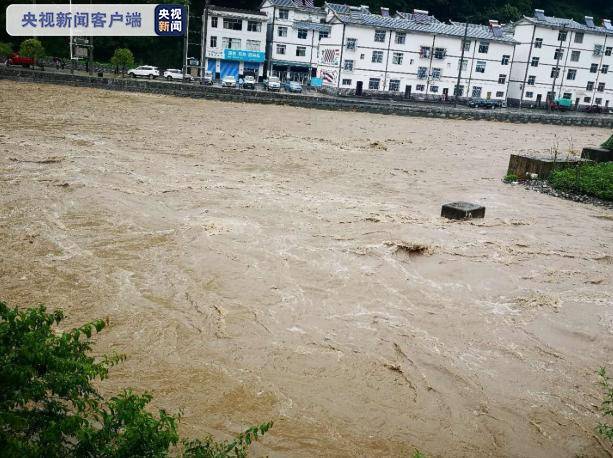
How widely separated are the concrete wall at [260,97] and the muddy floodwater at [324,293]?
20.1 meters

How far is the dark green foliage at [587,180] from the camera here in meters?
16.0

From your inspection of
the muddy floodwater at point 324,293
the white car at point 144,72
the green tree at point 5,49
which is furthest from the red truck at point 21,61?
the muddy floodwater at point 324,293

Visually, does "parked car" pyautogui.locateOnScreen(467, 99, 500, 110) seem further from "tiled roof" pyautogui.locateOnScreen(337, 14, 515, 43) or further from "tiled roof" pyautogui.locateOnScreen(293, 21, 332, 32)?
"tiled roof" pyautogui.locateOnScreen(293, 21, 332, 32)

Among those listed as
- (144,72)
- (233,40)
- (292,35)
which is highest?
(292,35)

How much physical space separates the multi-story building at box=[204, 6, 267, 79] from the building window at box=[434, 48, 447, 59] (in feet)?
57.2

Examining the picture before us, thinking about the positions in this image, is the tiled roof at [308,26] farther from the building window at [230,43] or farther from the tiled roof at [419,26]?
the building window at [230,43]

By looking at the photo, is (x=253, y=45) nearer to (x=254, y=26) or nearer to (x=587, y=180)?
(x=254, y=26)

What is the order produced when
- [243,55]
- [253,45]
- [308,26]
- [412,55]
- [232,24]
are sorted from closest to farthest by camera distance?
[412,55] → [232,24] → [243,55] → [253,45] → [308,26]

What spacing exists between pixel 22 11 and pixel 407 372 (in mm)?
33649

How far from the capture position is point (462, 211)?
42.4ft

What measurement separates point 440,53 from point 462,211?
1853 inches

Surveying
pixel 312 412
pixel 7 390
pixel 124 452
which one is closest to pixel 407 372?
pixel 312 412

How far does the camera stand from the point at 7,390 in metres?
2.97

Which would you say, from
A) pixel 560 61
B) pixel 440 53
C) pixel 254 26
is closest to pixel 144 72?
pixel 254 26
